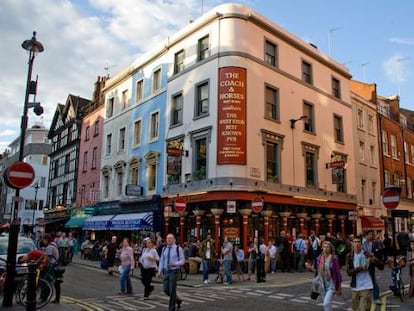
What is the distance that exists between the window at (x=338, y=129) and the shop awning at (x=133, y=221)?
1377 cm

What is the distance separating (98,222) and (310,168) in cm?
1545

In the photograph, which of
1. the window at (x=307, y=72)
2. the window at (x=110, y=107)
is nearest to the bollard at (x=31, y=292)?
the window at (x=307, y=72)

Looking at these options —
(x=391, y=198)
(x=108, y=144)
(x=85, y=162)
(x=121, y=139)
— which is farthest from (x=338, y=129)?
(x=85, y=162)

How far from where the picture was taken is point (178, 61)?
26.8 meters

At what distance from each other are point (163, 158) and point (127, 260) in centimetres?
1318

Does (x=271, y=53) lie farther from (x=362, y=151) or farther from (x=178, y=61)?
(x=362, y=151)

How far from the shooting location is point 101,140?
3516 centimetres

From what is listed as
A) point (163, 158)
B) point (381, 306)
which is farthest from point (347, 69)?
point (381, 306)

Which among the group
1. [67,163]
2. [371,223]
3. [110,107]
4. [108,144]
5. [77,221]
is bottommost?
[77,221]

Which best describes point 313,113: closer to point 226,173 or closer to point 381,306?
point 226,173

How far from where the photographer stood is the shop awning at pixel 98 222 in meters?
29.3

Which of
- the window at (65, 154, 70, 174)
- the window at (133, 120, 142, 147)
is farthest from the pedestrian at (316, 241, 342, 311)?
the window at (65, 154, 70, 174)

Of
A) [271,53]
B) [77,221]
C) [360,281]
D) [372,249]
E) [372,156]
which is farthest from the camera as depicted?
[77,221]

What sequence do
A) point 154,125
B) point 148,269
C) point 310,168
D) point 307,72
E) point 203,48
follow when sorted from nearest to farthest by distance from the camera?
point 148,269 → point 203,48 → point 310,168 → point 307,72 → point 154,125
